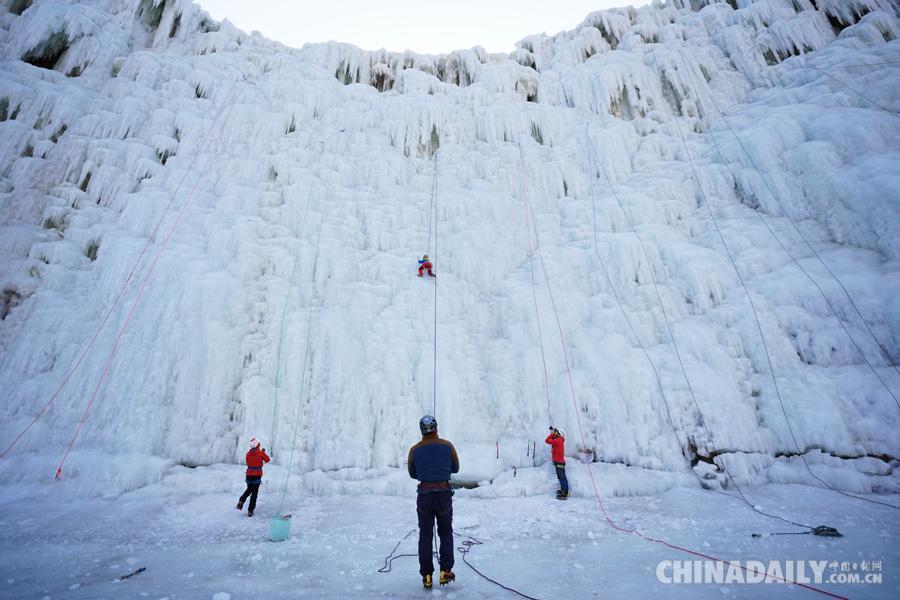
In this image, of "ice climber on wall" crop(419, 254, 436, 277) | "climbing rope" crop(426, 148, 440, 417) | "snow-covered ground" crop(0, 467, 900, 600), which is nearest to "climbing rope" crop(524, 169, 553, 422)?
"snow-covered ground" crop(0, 467, 900, 600)

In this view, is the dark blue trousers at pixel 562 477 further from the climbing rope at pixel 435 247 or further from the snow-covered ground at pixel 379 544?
the climbing rope at pixel 435 247

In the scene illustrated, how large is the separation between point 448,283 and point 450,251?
3.72ft

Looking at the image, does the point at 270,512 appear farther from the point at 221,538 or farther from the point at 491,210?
the point at 491,210

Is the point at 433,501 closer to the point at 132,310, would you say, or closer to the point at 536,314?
the point at 536,314

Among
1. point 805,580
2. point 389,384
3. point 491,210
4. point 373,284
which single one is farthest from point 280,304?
point 805,580

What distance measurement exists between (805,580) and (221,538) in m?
6.28

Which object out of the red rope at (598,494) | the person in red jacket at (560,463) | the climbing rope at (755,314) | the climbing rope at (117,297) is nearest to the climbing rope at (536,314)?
the red rope at (598,494)

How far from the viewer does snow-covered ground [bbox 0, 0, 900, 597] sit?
666 centimetres

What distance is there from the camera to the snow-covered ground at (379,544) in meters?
3.41

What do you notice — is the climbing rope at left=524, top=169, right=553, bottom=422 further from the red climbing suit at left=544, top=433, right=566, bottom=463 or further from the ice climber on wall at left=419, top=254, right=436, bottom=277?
the ice climber on wall at left=419, top=254, right=436, bottom=277

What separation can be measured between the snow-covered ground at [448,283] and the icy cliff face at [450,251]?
0.23ft

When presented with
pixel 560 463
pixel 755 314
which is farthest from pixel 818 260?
pixel 560 463

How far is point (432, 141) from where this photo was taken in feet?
44.5

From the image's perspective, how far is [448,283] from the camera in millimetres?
10484
